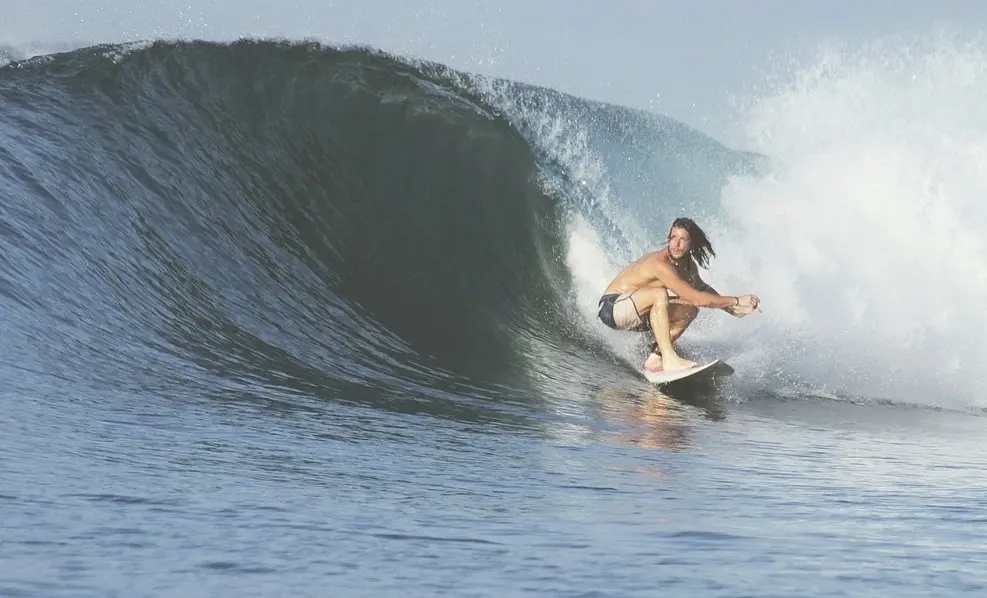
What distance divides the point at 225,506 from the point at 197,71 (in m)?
8.76

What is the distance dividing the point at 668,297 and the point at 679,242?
40 cm

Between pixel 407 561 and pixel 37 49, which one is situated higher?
pixel 37 49

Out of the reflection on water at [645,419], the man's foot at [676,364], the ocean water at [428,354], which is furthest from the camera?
the man's foot at [676,364]

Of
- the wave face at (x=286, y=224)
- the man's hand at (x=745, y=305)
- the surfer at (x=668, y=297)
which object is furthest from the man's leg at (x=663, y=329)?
the wave face at (x=286, y=224)

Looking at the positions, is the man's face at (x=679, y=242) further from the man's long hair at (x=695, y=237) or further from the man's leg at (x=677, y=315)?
the man's leg at (x=677, y=315)

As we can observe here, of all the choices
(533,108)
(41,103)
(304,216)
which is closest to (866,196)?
(533,108)

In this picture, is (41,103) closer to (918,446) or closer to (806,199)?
(806,199)

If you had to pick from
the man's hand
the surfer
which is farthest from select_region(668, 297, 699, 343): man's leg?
the man's hand

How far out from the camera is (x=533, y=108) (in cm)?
1260

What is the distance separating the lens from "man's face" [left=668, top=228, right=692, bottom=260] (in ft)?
25.7

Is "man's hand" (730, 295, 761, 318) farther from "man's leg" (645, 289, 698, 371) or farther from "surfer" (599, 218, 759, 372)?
"man's leg" (645, 289, 698, 371)

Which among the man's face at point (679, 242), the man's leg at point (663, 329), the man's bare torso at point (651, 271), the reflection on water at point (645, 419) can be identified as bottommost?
the reflection on water at point (645, 419)

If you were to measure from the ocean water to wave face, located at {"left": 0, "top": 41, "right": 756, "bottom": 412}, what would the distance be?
3 centimetres

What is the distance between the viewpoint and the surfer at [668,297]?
7.82m
